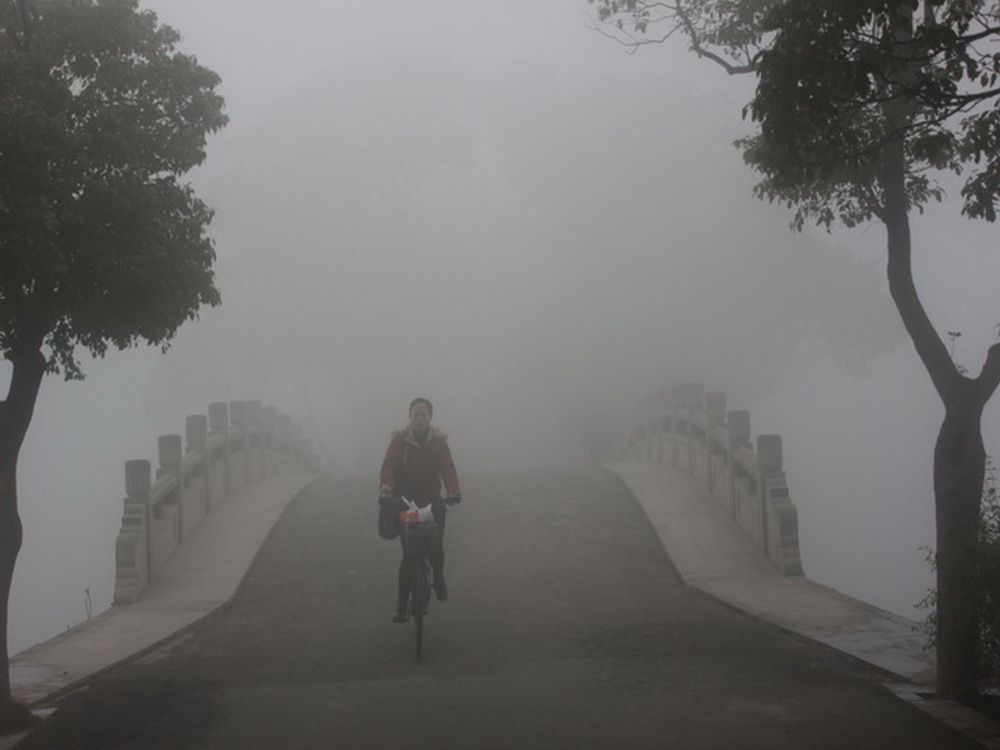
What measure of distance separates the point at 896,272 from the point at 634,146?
115ft

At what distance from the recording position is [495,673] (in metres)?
9.08

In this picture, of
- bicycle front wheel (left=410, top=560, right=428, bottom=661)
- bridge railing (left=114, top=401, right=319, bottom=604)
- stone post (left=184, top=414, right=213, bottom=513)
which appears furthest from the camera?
stone post (left=184, top=414, right=213, bottom=513)

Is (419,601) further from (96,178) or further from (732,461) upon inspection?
(732,461)

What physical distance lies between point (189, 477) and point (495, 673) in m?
9.43

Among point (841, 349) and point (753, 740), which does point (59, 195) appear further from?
point (841, 349)

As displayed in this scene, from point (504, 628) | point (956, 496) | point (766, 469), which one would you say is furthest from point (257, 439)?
point (956, 496)

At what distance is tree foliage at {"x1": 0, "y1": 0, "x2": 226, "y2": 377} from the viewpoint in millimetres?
7688

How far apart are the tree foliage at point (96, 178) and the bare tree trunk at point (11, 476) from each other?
0.61 ft

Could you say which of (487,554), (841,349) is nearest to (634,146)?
(841,349)

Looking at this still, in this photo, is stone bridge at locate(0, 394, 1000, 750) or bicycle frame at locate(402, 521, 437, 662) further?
bicycle frame at locate(402, 521, 437, 662)

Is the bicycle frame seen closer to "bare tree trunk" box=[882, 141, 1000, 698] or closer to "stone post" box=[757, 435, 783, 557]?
"bare tree trunk" box=[882, 141, 1000, 698]

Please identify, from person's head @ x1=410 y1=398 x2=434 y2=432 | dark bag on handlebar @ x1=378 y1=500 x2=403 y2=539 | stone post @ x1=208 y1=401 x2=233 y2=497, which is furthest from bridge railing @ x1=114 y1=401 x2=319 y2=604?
person's head @ x1=410 y1=398 x2=434 y2=432

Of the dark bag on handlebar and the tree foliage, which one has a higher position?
the tree foliage

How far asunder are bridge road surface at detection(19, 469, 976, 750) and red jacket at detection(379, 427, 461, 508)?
126cm
